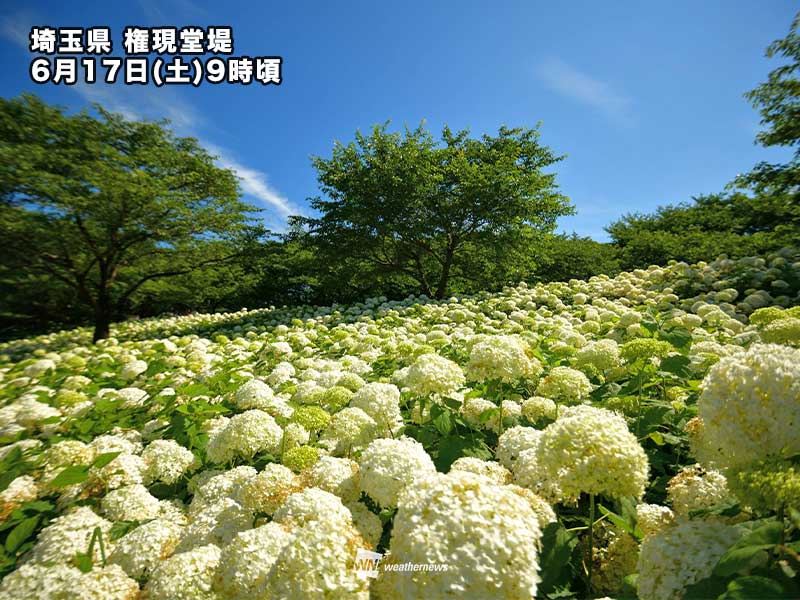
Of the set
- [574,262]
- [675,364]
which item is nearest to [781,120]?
[574,262]

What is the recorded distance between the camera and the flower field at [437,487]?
1351mm

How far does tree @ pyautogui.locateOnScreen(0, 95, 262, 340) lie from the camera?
10.7 meters

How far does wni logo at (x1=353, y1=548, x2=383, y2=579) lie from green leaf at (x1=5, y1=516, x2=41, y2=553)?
2067 mm

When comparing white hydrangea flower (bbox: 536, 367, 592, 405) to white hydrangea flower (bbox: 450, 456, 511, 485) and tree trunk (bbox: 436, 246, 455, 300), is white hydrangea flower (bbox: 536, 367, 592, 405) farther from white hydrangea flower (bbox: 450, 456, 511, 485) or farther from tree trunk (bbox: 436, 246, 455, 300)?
tree trunk (bbox: 436, 246, 455, 300)

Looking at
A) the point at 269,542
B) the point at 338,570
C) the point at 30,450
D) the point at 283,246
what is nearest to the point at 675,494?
the point at 338,570

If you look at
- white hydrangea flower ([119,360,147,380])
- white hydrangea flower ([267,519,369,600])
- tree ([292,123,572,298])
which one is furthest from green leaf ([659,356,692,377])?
tree ([292,123,572,298])

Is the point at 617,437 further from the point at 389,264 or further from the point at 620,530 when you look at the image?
the point at 389,264

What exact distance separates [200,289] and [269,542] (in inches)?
762

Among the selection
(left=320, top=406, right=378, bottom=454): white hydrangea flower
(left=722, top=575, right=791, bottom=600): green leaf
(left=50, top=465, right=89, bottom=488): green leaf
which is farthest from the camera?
(left=320, top=406, right=378, bottom=454): white hydrangea flower

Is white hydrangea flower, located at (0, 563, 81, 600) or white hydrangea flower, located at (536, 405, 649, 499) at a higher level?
white hydrangea flower, located at (536, 405, 649, 499)

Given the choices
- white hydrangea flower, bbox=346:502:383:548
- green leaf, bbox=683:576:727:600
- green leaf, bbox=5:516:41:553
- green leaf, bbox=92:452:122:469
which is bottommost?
green leaf, bbox=5:516:41:553

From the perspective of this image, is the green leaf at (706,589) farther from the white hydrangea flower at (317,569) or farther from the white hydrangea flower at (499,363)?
the white hydrangea flower at (499,363)

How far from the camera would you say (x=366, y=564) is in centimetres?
154

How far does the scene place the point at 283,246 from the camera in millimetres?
16766
